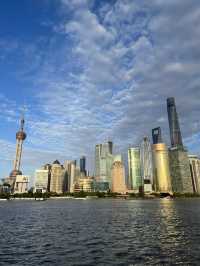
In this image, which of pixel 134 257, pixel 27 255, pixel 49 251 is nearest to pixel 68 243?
pixel 49 251

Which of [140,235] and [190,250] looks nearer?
[190,250]

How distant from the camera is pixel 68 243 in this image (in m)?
47.6

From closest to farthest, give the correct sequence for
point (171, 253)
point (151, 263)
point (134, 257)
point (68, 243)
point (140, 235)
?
point (151, 263) → point (134, 257) → point (171, 253) → point (68, 243) → point (140, 235)

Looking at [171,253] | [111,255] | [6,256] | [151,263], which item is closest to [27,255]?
[6,256]

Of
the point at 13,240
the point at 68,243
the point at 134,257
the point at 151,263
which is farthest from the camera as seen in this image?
the point at 13,240

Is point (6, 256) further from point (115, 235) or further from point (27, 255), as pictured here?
point (115, 235)

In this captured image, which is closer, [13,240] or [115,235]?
[13,240]

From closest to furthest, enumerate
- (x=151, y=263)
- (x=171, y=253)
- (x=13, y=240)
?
1. (x=151, y=263)
2. (x=171, y=253)
3. (x=13, y=240)

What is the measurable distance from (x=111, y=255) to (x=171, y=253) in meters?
9.04

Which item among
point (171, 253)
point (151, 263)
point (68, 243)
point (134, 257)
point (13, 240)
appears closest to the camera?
point (151, 263)

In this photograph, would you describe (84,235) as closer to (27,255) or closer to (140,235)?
(140,235)

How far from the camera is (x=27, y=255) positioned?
3950 centimetres

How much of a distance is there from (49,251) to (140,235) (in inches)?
852

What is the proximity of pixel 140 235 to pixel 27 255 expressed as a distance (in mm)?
25275
